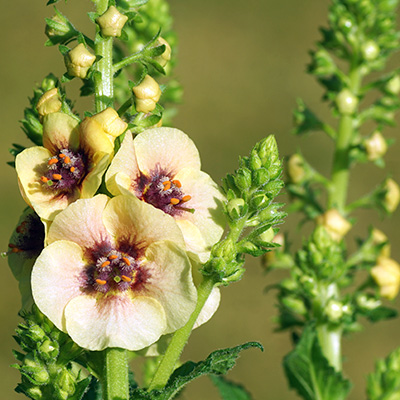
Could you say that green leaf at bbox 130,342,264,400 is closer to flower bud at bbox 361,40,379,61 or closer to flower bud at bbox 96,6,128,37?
flower bud at bbox 96,6,128,37

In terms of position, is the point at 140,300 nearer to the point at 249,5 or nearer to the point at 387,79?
the point at 387,79

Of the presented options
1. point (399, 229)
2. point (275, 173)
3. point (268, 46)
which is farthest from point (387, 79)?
point (268, 46)

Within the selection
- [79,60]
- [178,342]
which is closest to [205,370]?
[178,342]

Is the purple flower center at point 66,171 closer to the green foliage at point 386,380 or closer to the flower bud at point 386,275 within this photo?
the green foliage at point 386,380

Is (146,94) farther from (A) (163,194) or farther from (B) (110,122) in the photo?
(A) (163,194)

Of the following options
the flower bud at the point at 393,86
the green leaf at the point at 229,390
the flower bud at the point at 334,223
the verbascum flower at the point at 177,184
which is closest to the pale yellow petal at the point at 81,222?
the verbascum flower at the point at 177,184

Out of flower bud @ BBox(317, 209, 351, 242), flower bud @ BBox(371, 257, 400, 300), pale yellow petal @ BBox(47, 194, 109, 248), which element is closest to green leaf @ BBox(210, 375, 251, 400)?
flower bud @ BBox(317, 209, 351, 242)

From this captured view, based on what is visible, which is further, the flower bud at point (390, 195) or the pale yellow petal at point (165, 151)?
the flower bud at point (390, 195)

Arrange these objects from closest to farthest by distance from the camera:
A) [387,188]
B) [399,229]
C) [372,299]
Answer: [372,299] → [387,188] → [399,229]
